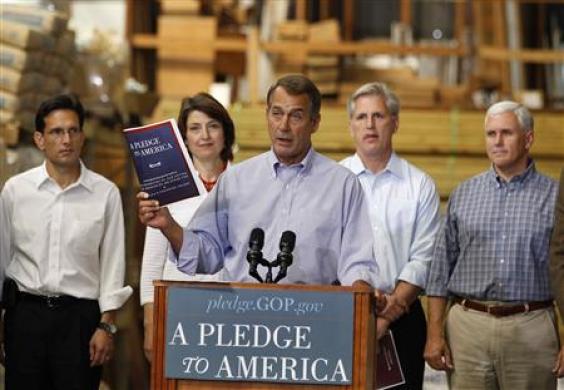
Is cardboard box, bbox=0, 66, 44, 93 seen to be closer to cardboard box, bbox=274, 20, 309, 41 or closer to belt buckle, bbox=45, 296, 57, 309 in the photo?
belt buckle, bbox=45, 296, 57, 309

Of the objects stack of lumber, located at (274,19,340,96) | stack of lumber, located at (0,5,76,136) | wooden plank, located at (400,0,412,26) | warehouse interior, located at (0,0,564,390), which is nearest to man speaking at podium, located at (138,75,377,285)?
warehouse interior, located at (0,0,564,390)

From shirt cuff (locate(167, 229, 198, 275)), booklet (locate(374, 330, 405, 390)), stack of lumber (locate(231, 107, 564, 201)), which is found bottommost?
booklet (locate(374, 330, 405, 390))

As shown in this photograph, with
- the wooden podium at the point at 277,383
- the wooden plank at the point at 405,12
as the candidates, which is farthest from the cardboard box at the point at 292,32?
the wooden podium at the point at 277,383

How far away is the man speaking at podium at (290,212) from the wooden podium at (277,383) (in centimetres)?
30

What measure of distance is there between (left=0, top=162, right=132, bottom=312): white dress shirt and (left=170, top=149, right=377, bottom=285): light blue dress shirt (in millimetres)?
810

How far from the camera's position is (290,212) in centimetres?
467

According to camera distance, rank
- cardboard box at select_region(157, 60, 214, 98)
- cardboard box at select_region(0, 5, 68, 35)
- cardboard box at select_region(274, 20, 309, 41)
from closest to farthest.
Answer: cardboard box at select_region(0, 5, 68, 35), cardboard box at select_region(274, 20, 309, 41), cardboard box at select_region(157, 60, 214, 98)

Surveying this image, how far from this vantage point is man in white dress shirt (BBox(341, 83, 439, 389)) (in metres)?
5.35

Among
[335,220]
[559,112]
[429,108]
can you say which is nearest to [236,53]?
[429,108]

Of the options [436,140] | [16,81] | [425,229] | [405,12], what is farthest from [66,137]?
[405,12]

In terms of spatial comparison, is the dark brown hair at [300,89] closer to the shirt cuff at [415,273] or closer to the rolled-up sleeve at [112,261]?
the shirt cuff at [415,273]

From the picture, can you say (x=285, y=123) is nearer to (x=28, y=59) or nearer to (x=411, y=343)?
(x=411, y=343)

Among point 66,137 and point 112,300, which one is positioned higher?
point 66,137

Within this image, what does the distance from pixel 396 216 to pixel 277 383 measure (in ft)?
4.46
